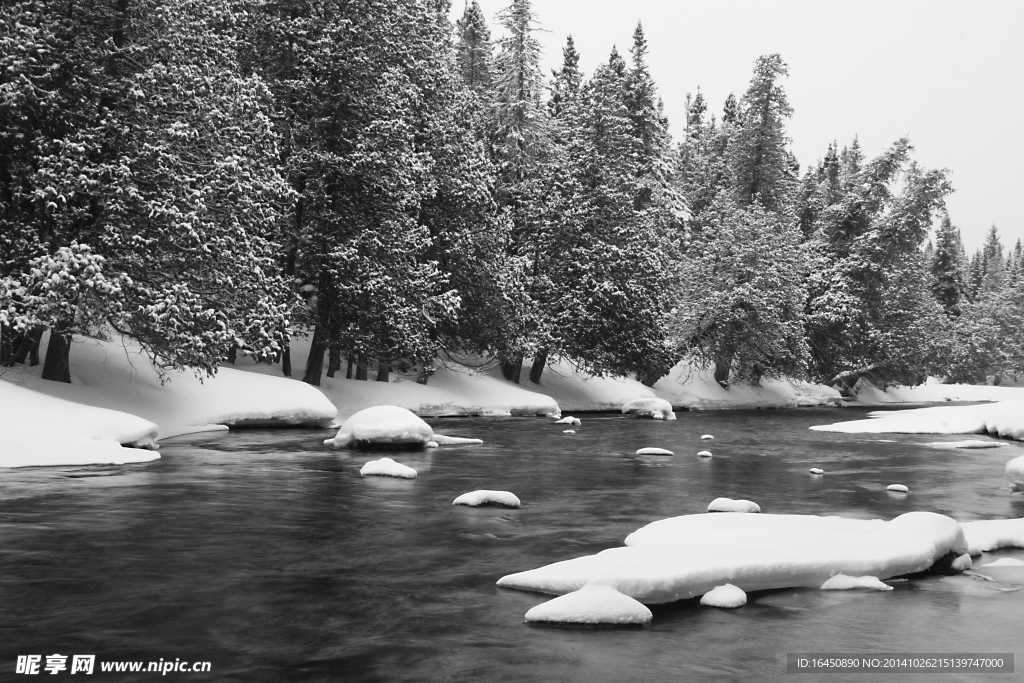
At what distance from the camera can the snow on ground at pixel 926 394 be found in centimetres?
7124

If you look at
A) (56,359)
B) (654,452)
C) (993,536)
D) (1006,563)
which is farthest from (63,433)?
(1006,563)

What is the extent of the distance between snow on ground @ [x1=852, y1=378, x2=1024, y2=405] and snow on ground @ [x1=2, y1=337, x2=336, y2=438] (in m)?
48.0

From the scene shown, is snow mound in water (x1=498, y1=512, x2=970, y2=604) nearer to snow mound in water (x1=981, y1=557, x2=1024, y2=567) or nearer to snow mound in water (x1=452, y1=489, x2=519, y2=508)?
snow mound in water (x1=981, y1=557, x2=1024, y2=567)

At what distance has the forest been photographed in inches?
982

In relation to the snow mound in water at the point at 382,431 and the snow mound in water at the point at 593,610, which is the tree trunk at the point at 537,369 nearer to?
the snow mound in water at the point at 382,431

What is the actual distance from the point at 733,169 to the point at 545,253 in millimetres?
20902

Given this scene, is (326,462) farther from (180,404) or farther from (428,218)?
(428,218)

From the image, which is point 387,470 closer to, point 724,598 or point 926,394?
point 724,598

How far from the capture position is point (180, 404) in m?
28.4

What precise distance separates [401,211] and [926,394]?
56838mm

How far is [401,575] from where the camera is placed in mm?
10547

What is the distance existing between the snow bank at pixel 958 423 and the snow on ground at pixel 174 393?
773 inches

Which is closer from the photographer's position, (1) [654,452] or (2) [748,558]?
(2) [748,558]

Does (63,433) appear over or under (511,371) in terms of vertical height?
under
